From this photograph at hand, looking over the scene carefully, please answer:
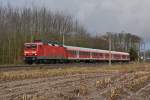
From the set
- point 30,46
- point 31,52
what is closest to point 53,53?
point 30,46

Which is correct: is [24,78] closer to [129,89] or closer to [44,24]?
[129,89]

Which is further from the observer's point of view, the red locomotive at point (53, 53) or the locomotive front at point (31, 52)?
the red locomotive at point (53, 53)

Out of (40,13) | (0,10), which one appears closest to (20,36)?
(0,10)

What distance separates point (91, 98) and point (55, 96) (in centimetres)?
160

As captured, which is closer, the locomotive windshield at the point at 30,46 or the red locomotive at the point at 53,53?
the red locomotive at the point at 53,53

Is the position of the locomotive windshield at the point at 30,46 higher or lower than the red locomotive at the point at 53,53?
higher

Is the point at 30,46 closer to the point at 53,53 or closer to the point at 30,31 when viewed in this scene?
the point at 53,53

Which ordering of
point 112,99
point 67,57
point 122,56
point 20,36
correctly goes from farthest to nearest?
1. point 122,56
2. point 20,36
3. point 67,57
4. point 112,99

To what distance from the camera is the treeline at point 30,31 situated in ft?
222

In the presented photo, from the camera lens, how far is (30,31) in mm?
78938

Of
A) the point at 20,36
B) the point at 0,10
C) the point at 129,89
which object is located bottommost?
the point at 129,89

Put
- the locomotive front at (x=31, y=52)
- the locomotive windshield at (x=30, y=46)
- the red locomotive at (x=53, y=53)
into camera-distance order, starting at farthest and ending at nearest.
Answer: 1. the locomotive windshield at (x=30, y=46)
2. the red locomotive at (x=53, y=53)
3. the locomotive front at (x=31, y=52)

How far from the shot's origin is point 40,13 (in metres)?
85.2

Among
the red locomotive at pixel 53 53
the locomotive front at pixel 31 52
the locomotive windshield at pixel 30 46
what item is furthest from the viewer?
the locomotive windshield at pixel 30 46
